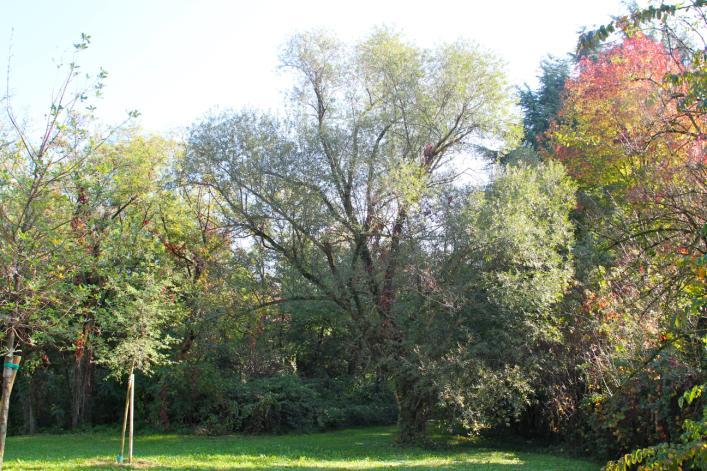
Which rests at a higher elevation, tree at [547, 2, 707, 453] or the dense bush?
tree at [547, 2, 707, 453]

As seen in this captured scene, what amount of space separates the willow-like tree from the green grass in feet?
5.50

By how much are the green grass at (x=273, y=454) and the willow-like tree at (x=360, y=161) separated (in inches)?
66.0

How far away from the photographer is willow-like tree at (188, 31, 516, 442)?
16.6 m

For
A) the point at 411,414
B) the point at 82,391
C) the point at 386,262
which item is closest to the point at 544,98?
the point at 386,262

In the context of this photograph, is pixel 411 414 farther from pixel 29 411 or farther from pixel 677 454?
pixel 29 411

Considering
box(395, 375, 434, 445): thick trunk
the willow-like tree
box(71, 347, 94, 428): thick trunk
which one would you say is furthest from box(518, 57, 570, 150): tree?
box(71, 347, 94, 428): thick trunk

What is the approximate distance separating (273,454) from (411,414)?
370 cm

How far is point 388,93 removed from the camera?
60.6ft

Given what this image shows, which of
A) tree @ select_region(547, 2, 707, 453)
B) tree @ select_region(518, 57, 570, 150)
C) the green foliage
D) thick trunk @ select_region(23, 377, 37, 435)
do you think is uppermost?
tree @ select_region(518, 57, 570, 150)

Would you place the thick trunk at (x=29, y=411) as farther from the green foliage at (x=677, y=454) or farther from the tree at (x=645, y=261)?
the green foliage at (x=677, y=454)

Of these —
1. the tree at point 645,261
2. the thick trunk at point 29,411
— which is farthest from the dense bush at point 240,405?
the tree at point 645,261

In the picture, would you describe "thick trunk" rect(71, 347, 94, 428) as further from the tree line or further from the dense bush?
the dense bush

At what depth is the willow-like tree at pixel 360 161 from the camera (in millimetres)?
16578

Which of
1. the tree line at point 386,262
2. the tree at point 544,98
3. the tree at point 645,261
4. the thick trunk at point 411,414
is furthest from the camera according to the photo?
the tree at point 544,98
